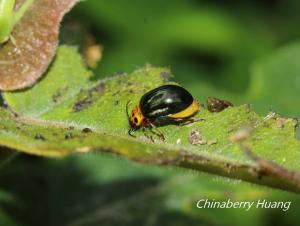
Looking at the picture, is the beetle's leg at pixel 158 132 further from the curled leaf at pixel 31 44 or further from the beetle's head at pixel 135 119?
the curled leaf at pixel 31 44

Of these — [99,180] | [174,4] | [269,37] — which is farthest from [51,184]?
[269,37]

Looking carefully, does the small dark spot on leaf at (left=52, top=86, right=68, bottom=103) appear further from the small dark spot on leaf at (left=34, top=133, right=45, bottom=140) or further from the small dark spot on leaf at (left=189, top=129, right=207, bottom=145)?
the small dark spot on leaf at (left=189, top=129, right=207, bottom=145)

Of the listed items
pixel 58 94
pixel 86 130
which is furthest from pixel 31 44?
pixel 86 130

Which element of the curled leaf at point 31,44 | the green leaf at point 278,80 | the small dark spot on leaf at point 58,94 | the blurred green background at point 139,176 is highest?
the curled leaf at point 31,44

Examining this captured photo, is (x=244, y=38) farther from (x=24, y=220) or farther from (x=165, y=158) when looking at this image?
(x=165, y=158)

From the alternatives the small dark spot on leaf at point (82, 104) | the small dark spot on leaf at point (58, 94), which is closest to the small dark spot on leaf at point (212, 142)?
the small dark spot on leaf at point (82, 104)
